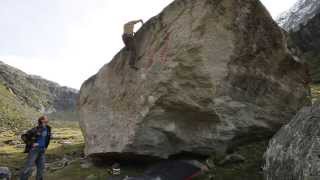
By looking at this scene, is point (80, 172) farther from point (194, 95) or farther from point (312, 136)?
point (312, 136)

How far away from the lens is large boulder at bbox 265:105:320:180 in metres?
13.8

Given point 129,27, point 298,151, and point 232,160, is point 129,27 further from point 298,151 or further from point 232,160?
point 298,151

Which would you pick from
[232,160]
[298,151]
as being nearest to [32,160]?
[232,160]

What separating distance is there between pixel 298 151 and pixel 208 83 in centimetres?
772

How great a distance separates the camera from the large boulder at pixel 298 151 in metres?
13.8

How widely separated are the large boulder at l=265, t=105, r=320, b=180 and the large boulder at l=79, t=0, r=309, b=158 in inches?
215

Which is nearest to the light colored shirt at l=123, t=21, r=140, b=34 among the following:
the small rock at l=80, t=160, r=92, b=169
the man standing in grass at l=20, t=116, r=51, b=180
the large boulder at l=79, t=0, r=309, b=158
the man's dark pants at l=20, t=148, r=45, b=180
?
the large boulder at l=79, t=0, r=309, b=158

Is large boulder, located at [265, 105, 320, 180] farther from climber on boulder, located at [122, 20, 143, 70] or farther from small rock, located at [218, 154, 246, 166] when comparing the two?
climber on boulder, located at [122, 20, 143, 70]

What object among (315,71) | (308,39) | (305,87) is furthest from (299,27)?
(305,87)

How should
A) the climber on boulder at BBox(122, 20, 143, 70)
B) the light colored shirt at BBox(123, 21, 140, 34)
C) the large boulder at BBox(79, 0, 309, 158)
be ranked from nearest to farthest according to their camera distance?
1. the large boulder at BBox(79, 0, 309, 158)
2. the climber on boulder at BBox(122, 20, 143, 70)
3. the light colored shirt at BBox(123, 21, 140, 34)

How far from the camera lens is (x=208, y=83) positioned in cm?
2178

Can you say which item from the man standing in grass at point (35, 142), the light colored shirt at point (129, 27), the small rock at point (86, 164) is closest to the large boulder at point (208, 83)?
the light colored shirt at point (129, 27)

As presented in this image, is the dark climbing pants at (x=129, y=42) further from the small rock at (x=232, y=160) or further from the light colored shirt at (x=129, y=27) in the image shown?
the small rock at (x=232, y=160)

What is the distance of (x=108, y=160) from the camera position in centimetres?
2617
